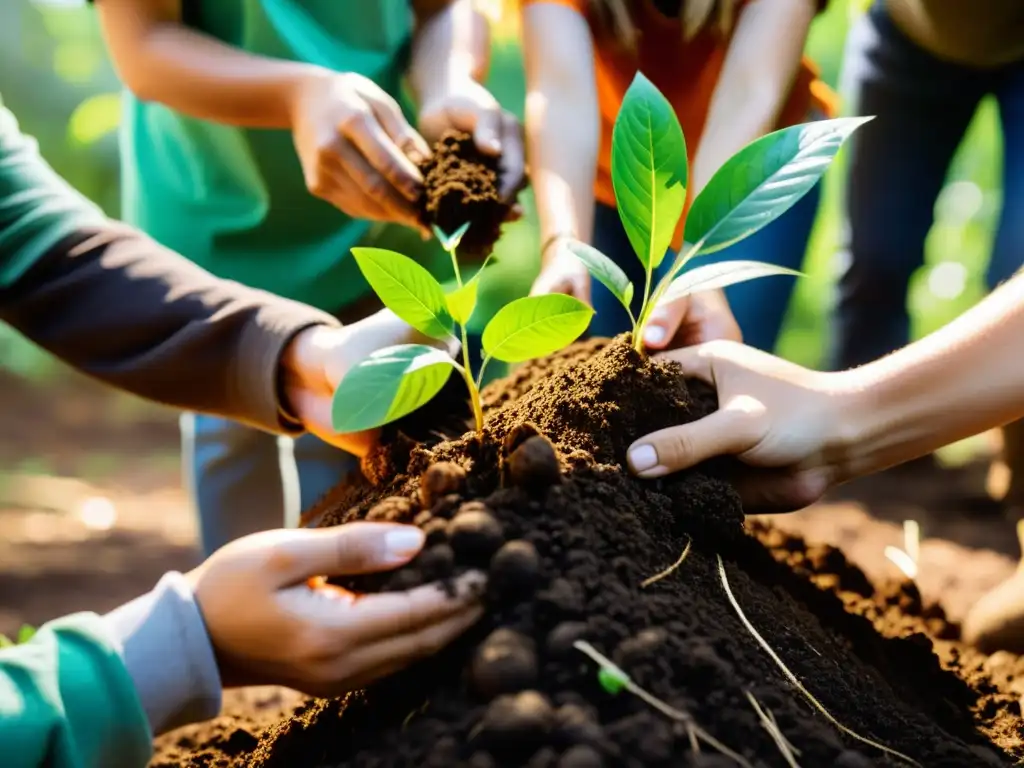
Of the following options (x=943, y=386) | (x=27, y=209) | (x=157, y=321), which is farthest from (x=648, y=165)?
(x=27, y=209)

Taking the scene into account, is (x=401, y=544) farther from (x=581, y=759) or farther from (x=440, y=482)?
(x=581, y=759)

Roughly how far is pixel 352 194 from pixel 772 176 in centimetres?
57

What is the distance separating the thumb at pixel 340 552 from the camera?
2.09 ft

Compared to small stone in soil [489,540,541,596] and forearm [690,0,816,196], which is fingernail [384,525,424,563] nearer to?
small stone in soil [489,540,541,596]

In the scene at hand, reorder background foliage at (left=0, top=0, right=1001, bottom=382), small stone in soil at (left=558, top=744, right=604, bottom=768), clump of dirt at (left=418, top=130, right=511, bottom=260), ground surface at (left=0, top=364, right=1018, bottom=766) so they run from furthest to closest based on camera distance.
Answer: background foliage at (left=0, top=0, right=1001, bottom=382), ground surface at (left=0, top=364, right=1018, bottom=766), clump of dirt at (left=418, top=130, right=511, bottom=260), small stone in soil at (left=558, top=744, right=604, bottom=768)

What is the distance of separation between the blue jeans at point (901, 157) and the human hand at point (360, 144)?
3.78 ft

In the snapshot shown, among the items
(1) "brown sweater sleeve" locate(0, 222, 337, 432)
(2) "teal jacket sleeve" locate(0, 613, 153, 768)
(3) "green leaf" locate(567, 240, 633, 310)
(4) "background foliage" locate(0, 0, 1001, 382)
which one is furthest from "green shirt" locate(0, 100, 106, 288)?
(4) "background foliage" locate(0, 0, 1001, 382)

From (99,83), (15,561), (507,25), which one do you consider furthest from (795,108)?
(99,83)

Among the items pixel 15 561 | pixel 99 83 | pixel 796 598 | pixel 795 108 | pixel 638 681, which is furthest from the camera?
pixel 99 83

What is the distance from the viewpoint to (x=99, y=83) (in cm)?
337

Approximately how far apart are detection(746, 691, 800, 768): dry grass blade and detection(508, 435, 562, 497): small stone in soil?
217 mm

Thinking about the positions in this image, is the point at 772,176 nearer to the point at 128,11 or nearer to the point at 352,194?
the point at 352,194

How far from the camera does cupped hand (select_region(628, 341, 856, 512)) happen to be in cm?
79

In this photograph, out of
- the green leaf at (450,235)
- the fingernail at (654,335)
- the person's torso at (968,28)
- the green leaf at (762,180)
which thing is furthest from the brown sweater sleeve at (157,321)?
the person's torso at (968,28)
